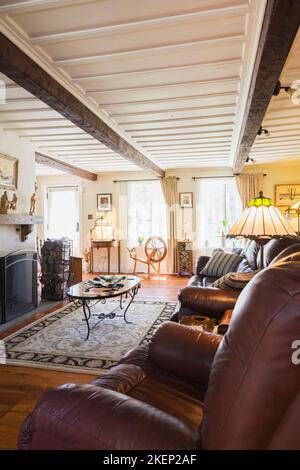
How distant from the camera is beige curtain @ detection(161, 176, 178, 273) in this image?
6.83 meters

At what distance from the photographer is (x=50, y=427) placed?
935 mm

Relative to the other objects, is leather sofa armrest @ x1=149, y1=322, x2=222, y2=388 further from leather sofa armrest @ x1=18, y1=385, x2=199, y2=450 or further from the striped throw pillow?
the striped throw pillow

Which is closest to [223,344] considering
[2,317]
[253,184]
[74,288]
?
[74,288]

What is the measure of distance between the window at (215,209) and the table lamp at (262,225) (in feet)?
15.2

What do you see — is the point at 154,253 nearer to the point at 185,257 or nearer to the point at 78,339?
the point at 185,257

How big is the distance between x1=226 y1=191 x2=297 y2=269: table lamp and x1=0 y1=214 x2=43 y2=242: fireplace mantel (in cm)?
283

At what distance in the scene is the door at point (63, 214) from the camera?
24.9ft

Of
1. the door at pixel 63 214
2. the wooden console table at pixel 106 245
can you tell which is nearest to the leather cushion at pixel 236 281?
the wooden console table at pixel 106 245

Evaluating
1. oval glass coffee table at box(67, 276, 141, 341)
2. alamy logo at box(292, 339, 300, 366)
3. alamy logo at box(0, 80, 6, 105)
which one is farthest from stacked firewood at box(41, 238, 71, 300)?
alamy logo at box(292, 339, 300, 366)

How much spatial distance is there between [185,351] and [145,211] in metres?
5.82

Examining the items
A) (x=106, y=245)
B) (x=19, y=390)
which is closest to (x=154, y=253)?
(x=106, y=245)

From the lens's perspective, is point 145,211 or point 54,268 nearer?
point 54,268

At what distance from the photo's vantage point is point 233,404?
2.33ft

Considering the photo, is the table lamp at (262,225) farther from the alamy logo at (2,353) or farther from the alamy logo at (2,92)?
the alamy logo at (2,92)
